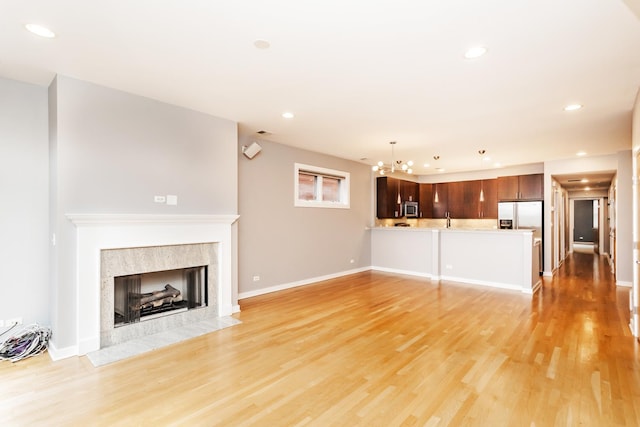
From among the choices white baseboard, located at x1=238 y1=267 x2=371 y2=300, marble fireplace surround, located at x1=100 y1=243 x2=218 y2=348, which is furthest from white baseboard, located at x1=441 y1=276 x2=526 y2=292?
marble fireplace surround, located at x1=100 y1=243 x2=218 y2=348

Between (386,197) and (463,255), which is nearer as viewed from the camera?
(463,255)

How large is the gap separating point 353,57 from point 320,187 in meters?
4.20

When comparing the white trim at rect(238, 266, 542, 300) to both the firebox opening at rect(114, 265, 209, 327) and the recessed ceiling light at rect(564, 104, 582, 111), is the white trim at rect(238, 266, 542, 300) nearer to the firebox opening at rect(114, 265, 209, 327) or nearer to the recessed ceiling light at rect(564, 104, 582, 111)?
the firebox opening at rect(114, 265, 209, 327)

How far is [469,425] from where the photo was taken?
6.82 ft

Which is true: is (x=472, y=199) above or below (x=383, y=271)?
above

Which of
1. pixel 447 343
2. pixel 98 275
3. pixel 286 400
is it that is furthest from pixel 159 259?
pixel 447 343

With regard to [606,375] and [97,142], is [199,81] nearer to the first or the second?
[97,142]

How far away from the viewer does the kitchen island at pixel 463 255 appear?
19.5 ft

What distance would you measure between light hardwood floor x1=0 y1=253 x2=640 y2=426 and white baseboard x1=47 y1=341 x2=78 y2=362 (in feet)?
0.28

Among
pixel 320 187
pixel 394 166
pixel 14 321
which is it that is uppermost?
pixel 394 166

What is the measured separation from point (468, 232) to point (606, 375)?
162 inches

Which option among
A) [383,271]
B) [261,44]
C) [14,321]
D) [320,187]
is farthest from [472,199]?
[14,321]

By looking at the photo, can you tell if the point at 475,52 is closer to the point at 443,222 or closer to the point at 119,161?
the point at 119,161

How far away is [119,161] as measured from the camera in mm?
3516
